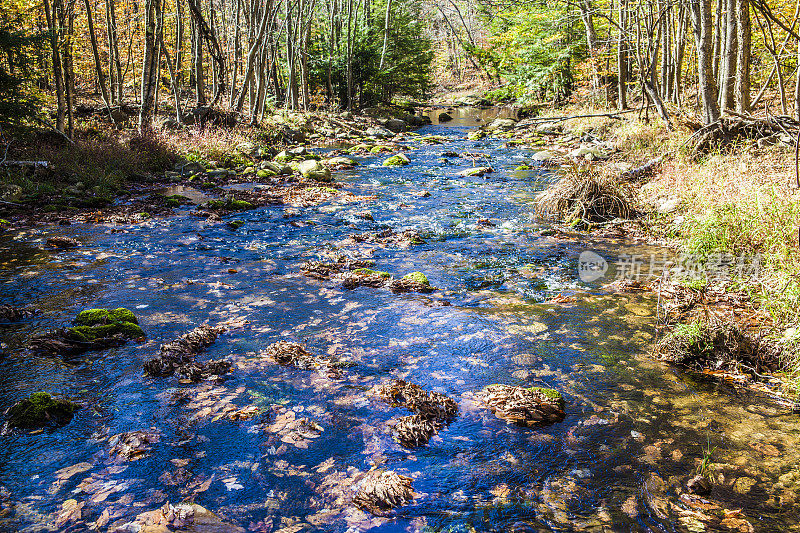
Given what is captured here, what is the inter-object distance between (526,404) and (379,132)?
23.3 meters

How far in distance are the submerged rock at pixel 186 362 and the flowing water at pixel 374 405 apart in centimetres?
15

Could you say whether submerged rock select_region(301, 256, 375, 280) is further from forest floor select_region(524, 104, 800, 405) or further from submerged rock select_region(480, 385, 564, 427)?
forest floor select_region(524, 104, 800, 405)

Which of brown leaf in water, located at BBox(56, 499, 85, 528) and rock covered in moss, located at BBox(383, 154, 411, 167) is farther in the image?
rock covered in moss, located at BBox(383, 154, 411, 167)

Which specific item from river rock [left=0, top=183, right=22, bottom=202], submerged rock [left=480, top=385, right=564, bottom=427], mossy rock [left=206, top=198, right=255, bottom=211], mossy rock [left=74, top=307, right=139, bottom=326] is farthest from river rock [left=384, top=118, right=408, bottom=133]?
submerged rock [left=480, top=385, right=564, bottom=427]

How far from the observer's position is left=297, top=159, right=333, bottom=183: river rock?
1612cm

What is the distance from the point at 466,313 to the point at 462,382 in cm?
166

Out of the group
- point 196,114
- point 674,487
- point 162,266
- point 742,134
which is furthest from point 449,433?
point 196,114

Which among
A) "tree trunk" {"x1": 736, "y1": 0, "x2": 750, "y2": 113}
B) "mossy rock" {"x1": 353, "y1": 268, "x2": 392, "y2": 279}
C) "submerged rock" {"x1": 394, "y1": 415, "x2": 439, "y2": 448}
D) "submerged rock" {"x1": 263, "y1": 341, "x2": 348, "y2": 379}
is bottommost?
"submerged rock" {"x1": 394, "y1": 415, "x2": 439, "y2": 448}

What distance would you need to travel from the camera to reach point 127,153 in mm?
14242

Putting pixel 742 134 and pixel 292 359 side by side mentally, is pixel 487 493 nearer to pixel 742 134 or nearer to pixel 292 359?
pixel 292 359

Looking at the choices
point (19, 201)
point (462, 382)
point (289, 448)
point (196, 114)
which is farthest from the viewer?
point (196, 114)

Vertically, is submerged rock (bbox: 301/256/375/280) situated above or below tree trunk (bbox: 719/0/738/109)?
below

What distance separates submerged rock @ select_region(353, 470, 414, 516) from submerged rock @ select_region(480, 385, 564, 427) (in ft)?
4.07

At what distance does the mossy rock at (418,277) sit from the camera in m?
7.60
